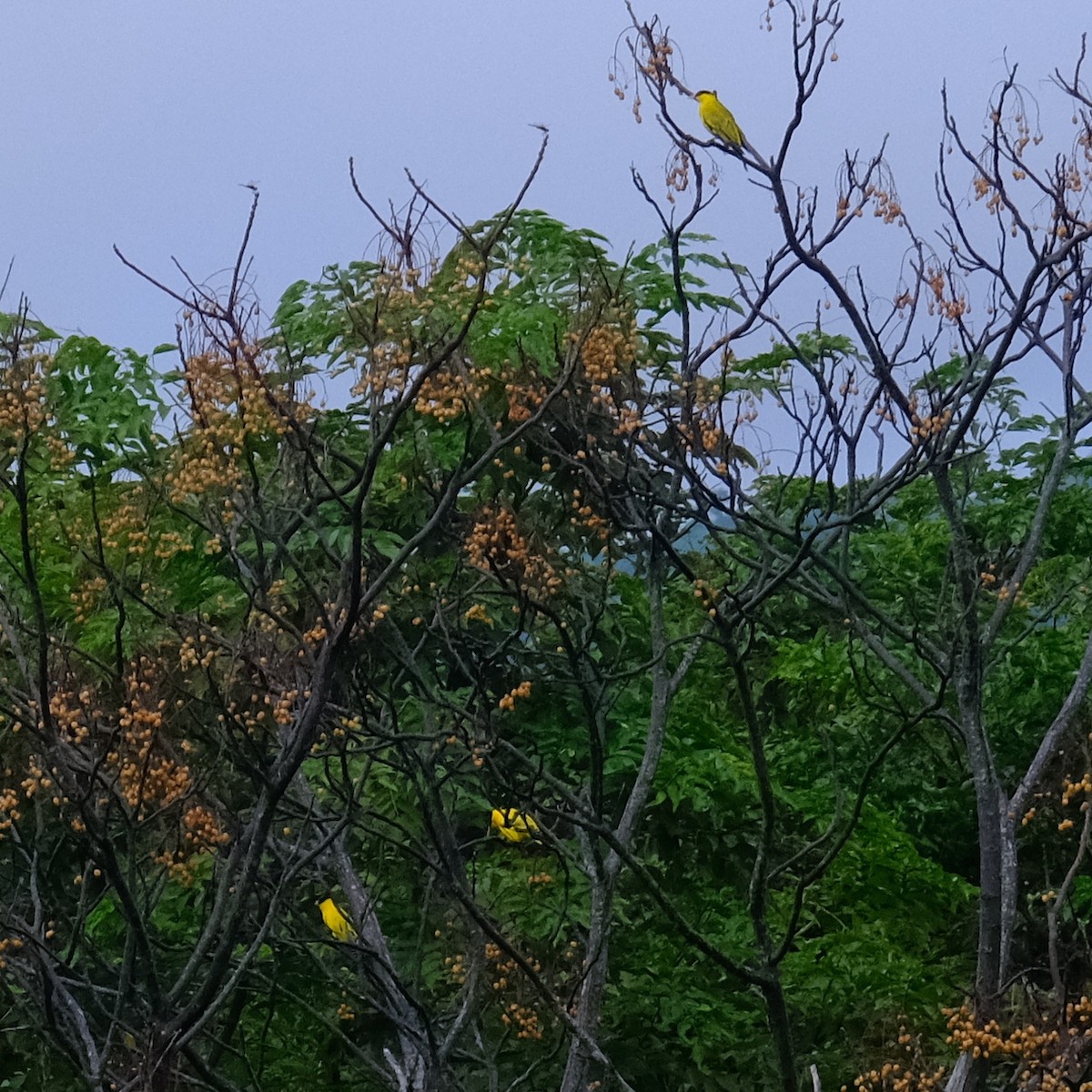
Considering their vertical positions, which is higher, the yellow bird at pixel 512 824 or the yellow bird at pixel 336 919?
the yellow bird at pixel 512 824

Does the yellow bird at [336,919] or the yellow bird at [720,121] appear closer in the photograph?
the yellow bird at [720,121]

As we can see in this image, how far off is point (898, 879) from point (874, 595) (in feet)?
9.43

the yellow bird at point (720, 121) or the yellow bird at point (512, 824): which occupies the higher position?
the yellow bird at point (720, 121)

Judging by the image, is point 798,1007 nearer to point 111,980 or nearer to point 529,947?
point 529,947

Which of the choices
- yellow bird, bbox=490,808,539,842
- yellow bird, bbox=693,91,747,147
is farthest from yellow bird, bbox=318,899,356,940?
yellow bird, bbox=693,91,747,147

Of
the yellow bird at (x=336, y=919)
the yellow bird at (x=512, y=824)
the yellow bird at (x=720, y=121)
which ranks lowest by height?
the yellow bird at (x=336, y=919)

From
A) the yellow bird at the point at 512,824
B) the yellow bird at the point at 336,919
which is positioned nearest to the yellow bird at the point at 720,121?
the yellow bird at the point at 512,824

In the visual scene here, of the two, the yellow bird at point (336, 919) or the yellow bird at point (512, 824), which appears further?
the yellow bird at point (336, 919)

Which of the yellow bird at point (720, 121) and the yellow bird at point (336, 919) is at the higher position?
the yellow bird at point (720, 121)

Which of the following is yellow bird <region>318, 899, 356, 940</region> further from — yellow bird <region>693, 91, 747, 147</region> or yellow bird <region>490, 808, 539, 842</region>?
yellow bird <region>693, 91, 747, 147</region>

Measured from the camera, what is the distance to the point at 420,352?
6816mm

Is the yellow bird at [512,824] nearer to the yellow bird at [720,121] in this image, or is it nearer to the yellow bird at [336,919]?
the yellow bird at [336,919]

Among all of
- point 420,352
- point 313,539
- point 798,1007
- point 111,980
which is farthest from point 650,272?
point 111,980

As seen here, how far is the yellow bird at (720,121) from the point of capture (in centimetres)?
680
